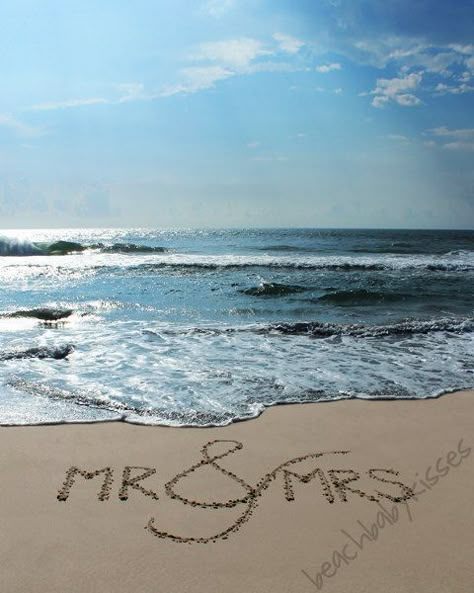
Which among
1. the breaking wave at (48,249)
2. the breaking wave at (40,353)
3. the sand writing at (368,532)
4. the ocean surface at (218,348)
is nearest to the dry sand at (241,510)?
the sand writing at (368,532)

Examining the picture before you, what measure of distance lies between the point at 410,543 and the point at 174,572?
3.99ft

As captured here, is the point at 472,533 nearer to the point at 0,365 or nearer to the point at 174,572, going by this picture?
the point at 174,572

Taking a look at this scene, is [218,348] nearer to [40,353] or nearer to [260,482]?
[40,353]

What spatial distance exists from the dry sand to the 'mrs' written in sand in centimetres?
1

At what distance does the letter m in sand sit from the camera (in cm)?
301

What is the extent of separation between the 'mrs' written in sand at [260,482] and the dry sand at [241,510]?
1 centimetres

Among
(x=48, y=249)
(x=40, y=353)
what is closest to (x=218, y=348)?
(x=40, y=353)

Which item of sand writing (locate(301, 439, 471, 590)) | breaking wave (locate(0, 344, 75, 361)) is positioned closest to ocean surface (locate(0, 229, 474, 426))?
breaking wave (locate(0, 344, 75, 361))

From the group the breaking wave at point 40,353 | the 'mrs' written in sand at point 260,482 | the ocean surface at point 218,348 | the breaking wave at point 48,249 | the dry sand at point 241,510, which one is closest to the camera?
the dry sand at point 241,510

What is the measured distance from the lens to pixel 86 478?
3.23 meters

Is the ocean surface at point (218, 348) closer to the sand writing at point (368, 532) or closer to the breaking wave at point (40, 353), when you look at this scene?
the breaking wave at point (40, 353)

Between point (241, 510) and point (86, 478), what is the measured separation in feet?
3.47

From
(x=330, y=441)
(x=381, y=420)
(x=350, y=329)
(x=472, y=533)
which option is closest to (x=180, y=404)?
(x=330, y=441)

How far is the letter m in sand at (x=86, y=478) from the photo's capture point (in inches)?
118
